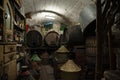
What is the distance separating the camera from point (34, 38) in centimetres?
619

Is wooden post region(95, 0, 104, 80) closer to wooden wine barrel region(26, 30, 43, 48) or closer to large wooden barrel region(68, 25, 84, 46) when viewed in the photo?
large wooden barrel region(68, 25, 84, 46)

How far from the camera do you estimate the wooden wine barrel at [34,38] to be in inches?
243

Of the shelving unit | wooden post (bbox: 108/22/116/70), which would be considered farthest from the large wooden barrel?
wooden post (bbox: 108/22/116/70)

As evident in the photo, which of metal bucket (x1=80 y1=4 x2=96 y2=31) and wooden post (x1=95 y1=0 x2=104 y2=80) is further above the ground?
metal bucket (x1=80 y1=4 x2=96 y2=31)

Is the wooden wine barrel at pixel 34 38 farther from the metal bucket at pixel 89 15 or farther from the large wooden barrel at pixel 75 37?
the metal bucket at pixel 89 15

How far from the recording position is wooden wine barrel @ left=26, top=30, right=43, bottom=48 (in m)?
6.16

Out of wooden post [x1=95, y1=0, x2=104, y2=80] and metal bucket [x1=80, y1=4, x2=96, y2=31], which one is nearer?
wooden post [x1=95, y1=0, x2=104, y2=80]

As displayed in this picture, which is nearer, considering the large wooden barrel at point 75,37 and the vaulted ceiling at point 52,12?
the large wooden barrel at point 75,37

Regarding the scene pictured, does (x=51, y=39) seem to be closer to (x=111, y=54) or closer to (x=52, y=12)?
(x=52, y=12)

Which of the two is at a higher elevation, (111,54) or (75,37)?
(75,37)

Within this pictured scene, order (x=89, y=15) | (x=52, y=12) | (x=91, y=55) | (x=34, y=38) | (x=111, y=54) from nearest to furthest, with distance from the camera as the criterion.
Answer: (x=111, y=54) → (x=89, y=15) → (x=91, y=55) → (x=34, y=38) → (x=52, y=12)

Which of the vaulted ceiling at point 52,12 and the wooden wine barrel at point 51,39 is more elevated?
the vaulted ceiling at point 52,12

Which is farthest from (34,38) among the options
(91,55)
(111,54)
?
(111,54)

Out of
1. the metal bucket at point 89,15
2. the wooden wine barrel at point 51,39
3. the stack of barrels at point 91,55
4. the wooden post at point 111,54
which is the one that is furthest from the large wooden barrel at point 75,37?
the wooden wine barrel at point 51,39
